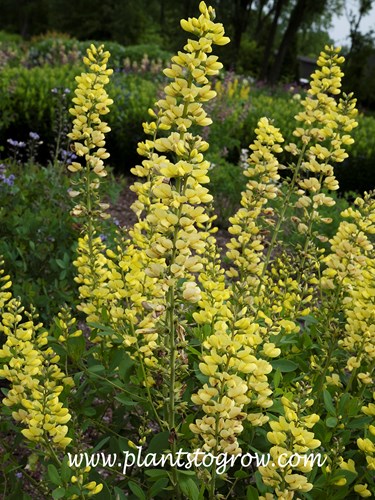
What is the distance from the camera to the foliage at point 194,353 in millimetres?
1549

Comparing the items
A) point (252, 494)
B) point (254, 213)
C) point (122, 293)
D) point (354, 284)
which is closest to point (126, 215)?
point (254, 213)

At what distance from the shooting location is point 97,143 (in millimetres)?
2322

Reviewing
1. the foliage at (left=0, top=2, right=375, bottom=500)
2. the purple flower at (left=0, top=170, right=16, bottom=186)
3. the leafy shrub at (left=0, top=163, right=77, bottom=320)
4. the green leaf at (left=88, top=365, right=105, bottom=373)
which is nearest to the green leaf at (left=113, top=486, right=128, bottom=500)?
the foliage at (left=0, top=2, right=375, bottom=500)

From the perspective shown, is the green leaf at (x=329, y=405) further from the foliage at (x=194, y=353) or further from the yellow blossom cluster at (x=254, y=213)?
the yellow blossom cluster at (x=254, y=213)

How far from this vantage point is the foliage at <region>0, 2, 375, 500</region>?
1.55 m

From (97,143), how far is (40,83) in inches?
291

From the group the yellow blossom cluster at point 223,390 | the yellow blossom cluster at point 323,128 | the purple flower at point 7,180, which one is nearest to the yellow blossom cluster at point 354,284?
the yellow blossom cluster at point 323,128

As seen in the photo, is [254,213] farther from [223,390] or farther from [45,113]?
[45,113]

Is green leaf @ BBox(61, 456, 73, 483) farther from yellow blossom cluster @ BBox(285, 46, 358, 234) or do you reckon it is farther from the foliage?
yellow blossom cluster @ BBox(285, 46, 358, 234)

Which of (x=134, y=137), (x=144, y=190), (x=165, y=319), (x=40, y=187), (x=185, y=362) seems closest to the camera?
(x=165, y=319)

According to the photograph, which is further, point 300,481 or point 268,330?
point 268,330

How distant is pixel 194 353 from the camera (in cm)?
208

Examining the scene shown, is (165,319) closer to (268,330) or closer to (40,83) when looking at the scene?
(268,330)

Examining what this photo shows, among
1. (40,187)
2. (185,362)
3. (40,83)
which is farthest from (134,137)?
(185,362)
